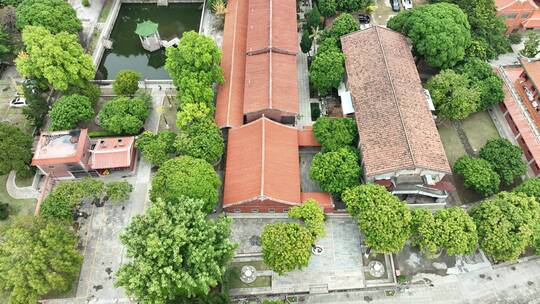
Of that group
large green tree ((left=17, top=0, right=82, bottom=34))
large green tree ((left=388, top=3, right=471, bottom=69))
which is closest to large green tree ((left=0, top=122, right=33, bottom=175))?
large green tree ((left=17, top=0, right=82, bottom=34))

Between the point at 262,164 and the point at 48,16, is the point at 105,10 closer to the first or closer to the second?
the point at 48,16

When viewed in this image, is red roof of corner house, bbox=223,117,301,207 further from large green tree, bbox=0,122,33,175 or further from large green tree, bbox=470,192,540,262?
large green tree, bbox=0,122,33,175

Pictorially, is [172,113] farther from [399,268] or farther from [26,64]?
[399,268]

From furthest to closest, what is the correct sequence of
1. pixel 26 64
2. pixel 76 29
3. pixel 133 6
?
pixel 133 6
pixel 76 29
pixel 26 64

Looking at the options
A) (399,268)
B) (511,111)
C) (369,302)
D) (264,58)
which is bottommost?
(369,302)

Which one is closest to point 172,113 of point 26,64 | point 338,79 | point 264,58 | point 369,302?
point 264,58

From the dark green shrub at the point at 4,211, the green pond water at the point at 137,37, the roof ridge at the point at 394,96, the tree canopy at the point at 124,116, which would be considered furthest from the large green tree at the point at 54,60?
the roof ridge at the point at 394,96
